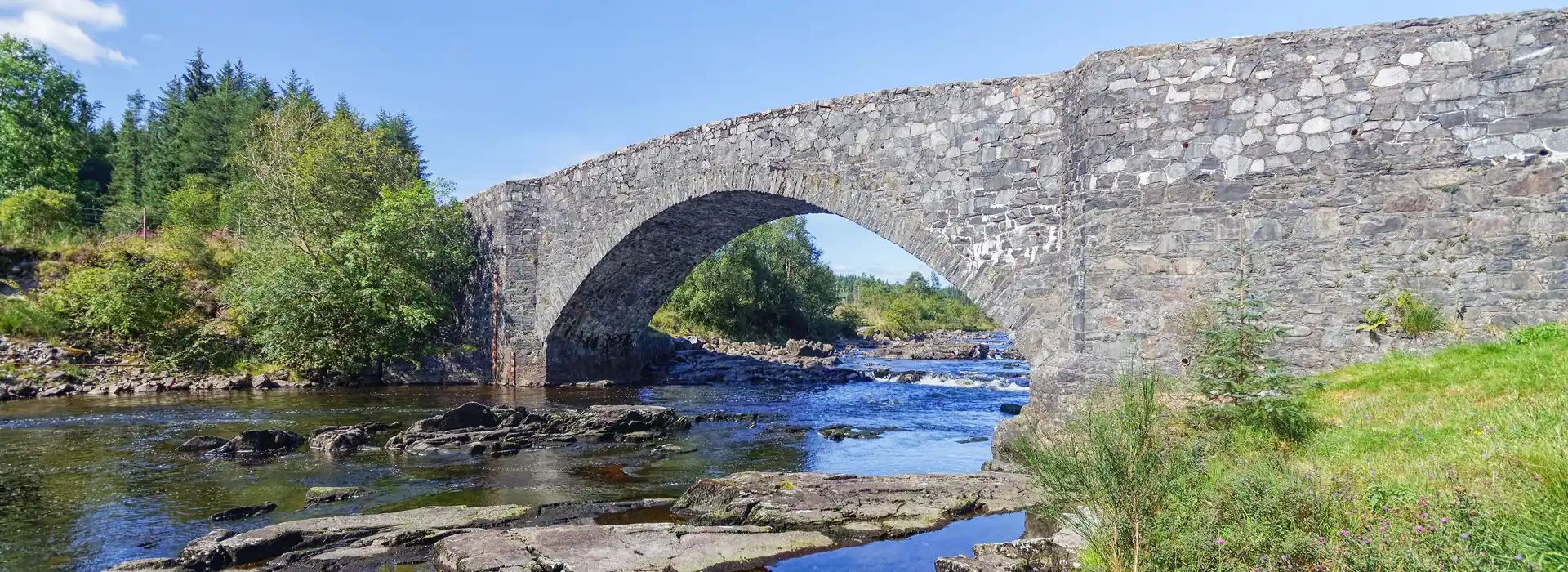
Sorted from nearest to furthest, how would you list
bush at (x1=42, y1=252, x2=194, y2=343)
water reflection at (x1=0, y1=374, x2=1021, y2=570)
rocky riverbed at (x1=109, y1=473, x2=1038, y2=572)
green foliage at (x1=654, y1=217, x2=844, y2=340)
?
rocky riverbed at (x1=109, y1=473, x2=1038, y2=572), water reflection at (x1=0, y1=374, x2=1021, y2=570), bush at (x1=42, y1=252, x2=194, y2=343), green foliage at (x1=654, y1=217, x2=844, y2=340)

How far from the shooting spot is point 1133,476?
14.5 feet

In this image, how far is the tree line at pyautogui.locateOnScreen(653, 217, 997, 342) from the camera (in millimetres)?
36125

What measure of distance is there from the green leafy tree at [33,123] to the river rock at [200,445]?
27427 millimetres

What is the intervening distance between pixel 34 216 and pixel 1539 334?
33.3 metres

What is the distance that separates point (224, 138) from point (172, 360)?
71.0 ft

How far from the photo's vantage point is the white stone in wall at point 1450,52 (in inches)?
302

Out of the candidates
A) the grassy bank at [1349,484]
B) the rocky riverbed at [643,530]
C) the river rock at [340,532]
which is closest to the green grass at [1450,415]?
the grassy bank at [1349,484]

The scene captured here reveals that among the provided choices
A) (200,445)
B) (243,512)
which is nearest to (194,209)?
(200,445)

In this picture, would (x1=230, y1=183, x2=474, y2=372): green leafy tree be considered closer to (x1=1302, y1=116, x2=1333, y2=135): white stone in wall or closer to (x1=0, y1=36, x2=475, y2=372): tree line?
(x1=0, y1=36, x2=475, y2=372): tree line

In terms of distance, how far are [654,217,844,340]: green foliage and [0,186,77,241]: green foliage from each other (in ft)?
66.3

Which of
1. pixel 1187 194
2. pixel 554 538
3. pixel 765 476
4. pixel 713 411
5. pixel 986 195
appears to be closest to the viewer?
pixel 554 538

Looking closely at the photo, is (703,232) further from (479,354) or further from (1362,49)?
(1362,49)

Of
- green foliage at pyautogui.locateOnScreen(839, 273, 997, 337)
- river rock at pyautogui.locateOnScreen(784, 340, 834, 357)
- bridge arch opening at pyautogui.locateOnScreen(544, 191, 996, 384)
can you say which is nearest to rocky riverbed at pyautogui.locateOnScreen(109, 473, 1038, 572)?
bridge arch opening at pyautogui.locateOnScreen(544, 191, 996, 384)

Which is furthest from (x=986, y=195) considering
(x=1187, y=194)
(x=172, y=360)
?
(x=172, y=360)
